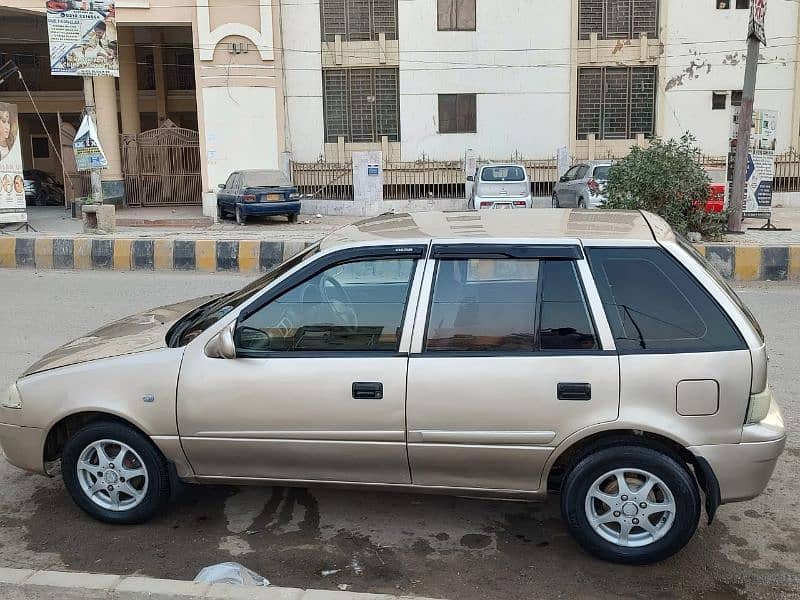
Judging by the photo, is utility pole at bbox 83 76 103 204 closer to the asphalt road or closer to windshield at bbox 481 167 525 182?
windshield at bbox 481 167 525 182

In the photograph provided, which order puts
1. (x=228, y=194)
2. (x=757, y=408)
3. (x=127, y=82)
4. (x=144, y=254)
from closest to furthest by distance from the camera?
(x=757, y=408), (x=144, y=254), (x=228, y=194), (x=127, y=82)

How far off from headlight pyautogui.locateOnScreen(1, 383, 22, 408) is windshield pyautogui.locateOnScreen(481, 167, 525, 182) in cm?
1660

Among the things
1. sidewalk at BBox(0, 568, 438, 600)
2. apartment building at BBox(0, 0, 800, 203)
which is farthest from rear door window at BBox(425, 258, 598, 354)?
apartment building at BBox(0, 0, 800, 203)

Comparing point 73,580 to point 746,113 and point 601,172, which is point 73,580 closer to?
point 746,113

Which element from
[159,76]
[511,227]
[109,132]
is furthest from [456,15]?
[511,227]

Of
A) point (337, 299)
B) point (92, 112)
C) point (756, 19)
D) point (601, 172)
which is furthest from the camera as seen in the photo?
point (601, 172)

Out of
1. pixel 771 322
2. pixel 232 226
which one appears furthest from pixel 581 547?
pixel 232 226

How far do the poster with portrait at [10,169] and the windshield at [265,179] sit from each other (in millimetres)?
5305

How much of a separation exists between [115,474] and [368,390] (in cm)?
149

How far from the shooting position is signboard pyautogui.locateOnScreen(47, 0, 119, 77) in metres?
16.2

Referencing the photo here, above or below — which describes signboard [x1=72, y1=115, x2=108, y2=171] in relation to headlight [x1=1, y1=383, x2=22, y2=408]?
above

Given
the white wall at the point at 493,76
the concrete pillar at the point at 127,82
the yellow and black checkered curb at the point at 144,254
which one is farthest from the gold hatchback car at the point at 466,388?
the concrete pillar at the point at 127,82

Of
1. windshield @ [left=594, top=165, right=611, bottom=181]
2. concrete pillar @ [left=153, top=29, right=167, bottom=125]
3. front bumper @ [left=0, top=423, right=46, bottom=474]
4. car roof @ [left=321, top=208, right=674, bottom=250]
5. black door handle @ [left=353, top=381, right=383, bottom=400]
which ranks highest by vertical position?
concrete pillar @ [left=153, top=29, right=167, bottom=125]

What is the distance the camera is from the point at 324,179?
79.6 ft
